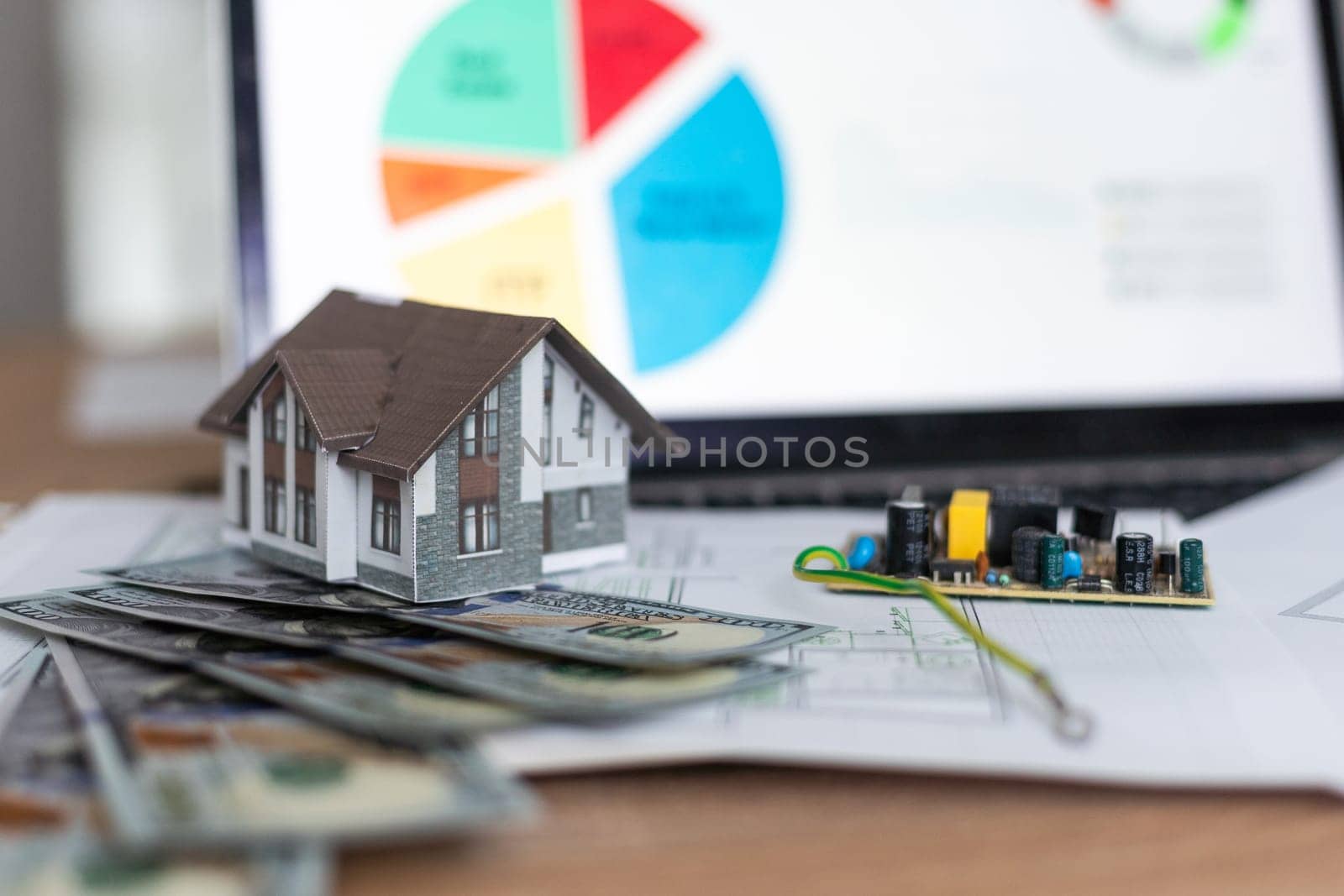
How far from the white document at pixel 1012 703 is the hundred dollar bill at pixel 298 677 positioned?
0.09 ft

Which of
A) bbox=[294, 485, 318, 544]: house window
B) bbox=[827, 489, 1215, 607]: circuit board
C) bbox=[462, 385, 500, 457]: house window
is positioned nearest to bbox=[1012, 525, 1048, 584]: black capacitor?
bbox=[827, 489, 1215, 607]: circuit board

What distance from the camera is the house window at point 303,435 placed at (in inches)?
28.9

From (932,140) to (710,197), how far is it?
0.22 m

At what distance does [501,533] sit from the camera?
73cm

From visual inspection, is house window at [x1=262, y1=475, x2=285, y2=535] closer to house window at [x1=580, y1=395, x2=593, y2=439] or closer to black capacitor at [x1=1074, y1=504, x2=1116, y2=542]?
house window at [x1=580, y1=395, x2=593, y2=439]

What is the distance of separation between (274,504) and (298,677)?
0.78 feet

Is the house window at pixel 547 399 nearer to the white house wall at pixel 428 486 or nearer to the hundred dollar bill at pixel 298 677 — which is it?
the white house wall at pixel 428 486

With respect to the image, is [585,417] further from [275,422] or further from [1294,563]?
[1294,563]

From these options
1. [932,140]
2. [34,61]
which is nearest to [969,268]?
[932,140]

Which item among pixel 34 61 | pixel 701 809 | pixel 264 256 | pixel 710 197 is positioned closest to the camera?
pixel 701 809

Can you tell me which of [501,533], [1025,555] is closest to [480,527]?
[501,533]

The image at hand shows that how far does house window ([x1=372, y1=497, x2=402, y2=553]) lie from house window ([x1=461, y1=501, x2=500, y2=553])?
0.12 ft

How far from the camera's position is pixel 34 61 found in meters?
2.61

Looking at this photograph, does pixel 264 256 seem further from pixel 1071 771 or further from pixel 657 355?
pixel 1071 771
